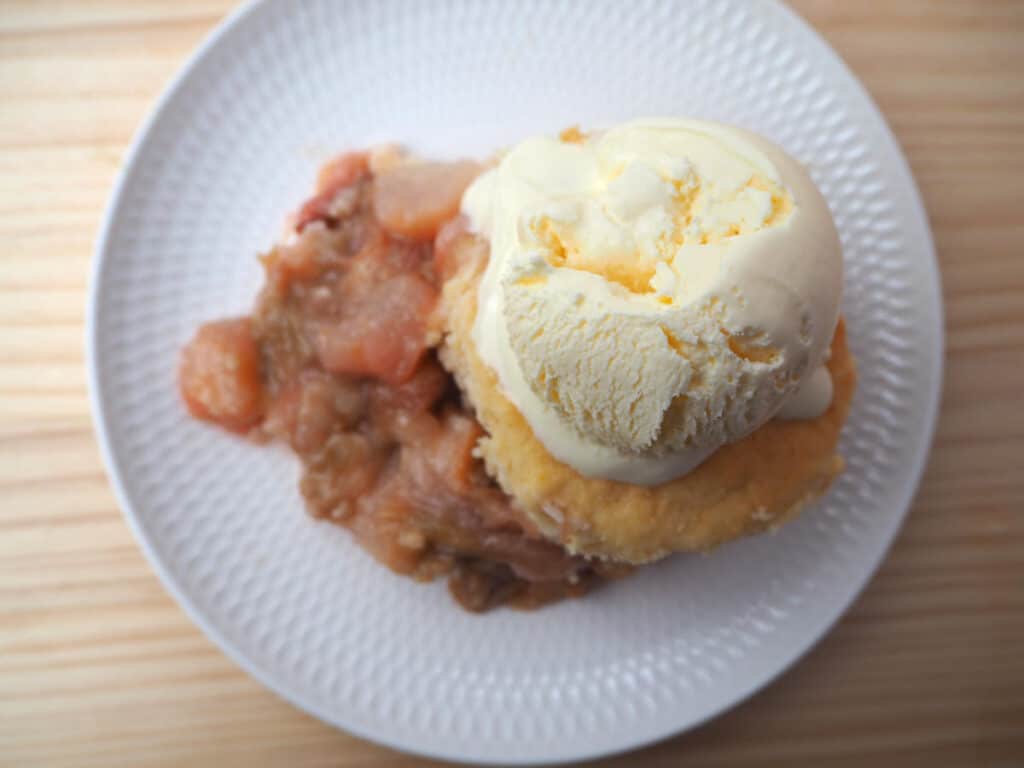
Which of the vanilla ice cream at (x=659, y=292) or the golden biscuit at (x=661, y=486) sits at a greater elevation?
the vanilla ice cream at (x=659, y=292)

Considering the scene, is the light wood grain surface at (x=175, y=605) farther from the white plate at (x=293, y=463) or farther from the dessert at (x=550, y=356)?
the dessert at (x=550, y=356)

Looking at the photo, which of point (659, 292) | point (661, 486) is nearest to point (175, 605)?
point (661, 486)

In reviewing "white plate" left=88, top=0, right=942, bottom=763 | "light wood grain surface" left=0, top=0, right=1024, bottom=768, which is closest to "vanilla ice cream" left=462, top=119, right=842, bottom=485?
"white plate" left=88, top=0, right=942, bottom=763

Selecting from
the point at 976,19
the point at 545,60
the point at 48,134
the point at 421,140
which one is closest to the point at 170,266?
the point at 48,134

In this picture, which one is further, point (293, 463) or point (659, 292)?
point (293, 463)

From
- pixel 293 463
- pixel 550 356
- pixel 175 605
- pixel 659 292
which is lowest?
pixel 175 605

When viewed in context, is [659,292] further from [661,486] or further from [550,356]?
[661,486]

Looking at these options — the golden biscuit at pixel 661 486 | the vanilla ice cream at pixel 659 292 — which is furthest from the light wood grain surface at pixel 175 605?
the vanilla ice cream at pixel 659 292
